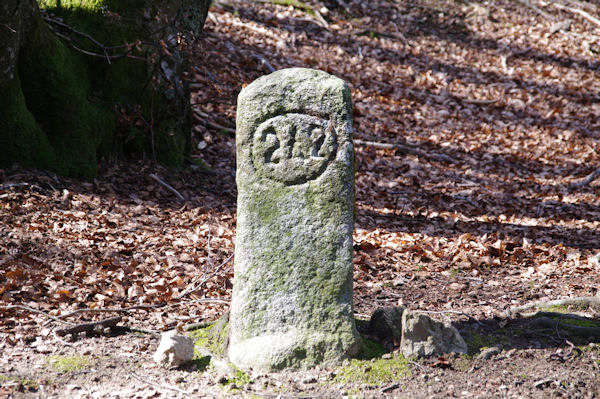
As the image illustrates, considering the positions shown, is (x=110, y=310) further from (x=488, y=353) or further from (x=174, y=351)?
(x=488, y=353)

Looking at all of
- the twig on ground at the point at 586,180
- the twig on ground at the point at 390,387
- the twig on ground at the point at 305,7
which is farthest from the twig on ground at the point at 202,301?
the twig on ground at the point at 305,7

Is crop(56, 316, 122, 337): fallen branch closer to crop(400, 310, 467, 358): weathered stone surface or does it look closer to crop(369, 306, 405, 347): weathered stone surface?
crop(369, 306, 405, 347): weathered stone surface

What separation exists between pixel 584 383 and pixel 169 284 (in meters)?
3.45

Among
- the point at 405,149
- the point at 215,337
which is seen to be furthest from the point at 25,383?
the point at 405,149

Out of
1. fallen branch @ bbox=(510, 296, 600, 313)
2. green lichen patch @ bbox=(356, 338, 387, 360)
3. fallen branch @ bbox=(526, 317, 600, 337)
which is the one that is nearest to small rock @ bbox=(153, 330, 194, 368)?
green lichen patch @ bbox=(356, 338, 387, 360)

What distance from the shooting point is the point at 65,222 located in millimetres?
6020

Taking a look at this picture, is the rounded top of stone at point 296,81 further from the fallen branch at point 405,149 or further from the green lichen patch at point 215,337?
the fallen branch at point 405,149

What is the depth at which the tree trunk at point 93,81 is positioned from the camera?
653 centimetres

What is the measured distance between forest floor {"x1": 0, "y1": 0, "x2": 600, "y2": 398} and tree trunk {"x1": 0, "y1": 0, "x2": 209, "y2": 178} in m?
0.34

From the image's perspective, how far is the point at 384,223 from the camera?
7.38 m

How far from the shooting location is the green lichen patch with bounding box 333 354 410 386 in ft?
11.9

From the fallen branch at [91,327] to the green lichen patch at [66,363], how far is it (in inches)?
12.9

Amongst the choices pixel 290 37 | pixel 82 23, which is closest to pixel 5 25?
pixel 82 23

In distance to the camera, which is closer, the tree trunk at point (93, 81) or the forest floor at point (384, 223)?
the forest floor at point (384, 223)
